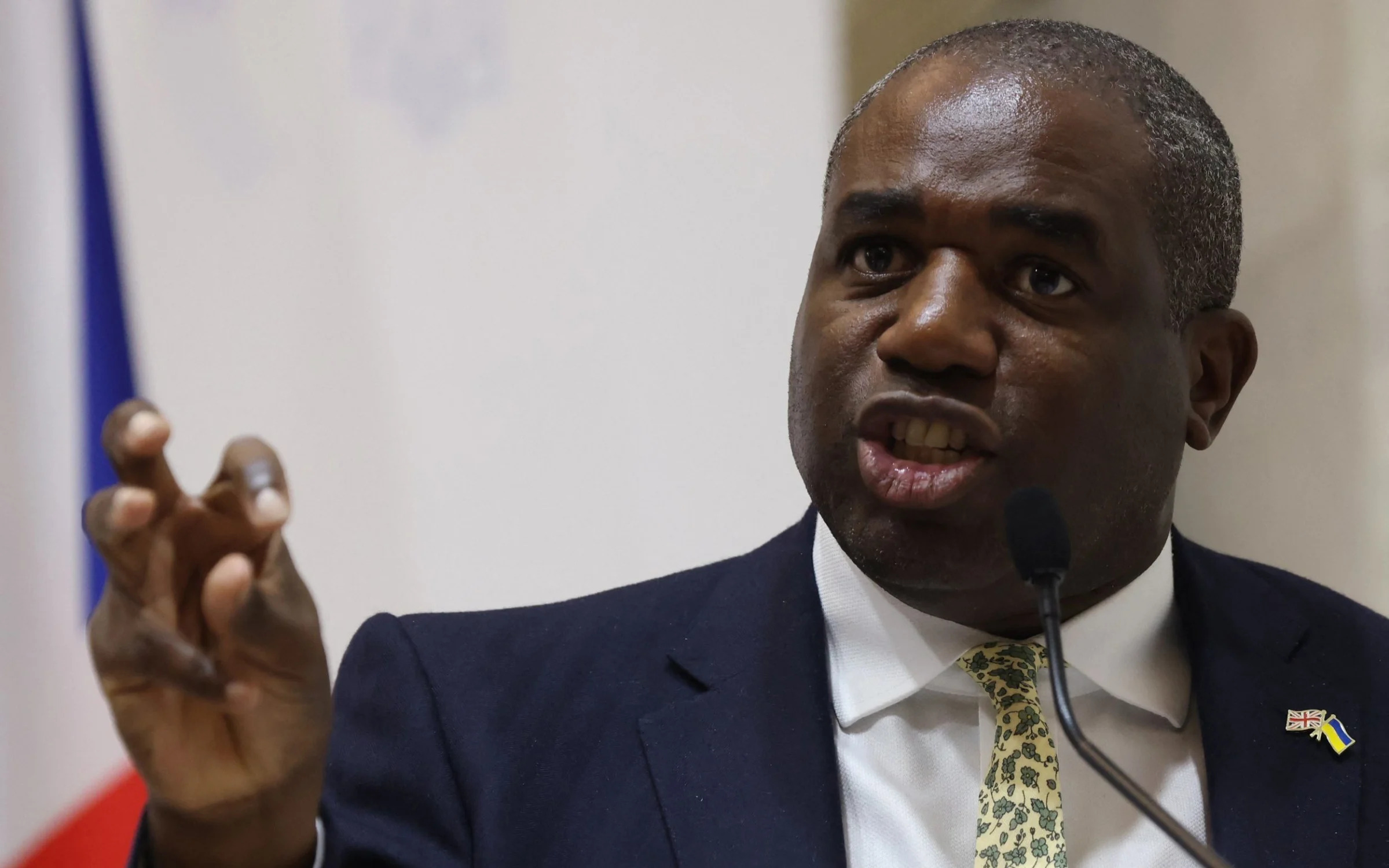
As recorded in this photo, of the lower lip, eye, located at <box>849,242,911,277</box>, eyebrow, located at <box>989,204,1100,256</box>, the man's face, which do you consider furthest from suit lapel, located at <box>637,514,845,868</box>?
eyebrow, located at <box>989,204,1100,256</box>

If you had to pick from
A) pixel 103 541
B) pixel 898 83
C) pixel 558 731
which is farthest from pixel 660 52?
pixel 103 541

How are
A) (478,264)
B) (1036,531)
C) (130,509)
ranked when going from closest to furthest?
(130,509) → (1036,531) → (478,264)

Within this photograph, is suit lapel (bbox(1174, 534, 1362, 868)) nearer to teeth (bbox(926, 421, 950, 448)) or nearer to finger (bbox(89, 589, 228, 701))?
teeth (bbox(926, 421, 950, 448))

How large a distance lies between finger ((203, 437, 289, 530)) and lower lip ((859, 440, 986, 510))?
0.62m

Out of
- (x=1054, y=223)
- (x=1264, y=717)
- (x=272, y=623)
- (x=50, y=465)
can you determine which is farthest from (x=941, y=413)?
(x=50, y=465)

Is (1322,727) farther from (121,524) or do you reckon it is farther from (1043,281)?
(121,524)

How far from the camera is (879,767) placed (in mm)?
1532

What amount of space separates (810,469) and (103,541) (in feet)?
2.43

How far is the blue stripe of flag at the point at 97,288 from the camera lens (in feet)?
6.89

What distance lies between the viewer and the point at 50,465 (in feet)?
6.69

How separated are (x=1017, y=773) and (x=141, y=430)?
94 cm

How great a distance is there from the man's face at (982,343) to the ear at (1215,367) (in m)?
0.09

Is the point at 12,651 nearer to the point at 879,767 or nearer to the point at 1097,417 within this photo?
the point at 879,767

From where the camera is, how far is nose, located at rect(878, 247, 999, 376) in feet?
4.53
